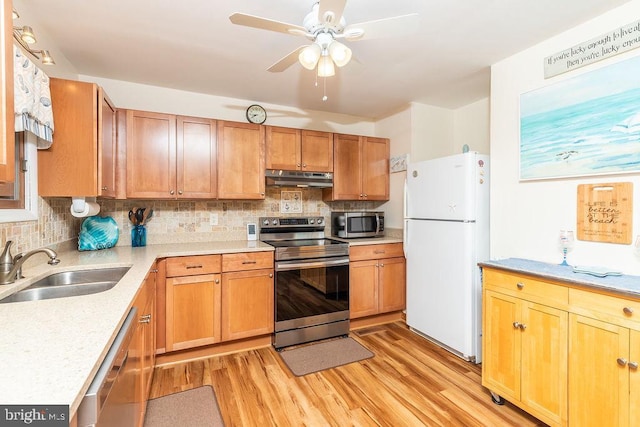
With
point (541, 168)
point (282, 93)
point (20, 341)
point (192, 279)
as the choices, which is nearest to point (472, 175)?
point (541, 168)

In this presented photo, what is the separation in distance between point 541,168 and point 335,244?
178cm

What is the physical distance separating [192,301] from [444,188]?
7.78 ft

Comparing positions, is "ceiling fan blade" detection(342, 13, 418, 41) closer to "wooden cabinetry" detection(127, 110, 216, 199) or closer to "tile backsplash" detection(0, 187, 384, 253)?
"wooden cabinetry" detection(127, 110, 216, 199)

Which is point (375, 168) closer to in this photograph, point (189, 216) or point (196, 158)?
point (196, 158)

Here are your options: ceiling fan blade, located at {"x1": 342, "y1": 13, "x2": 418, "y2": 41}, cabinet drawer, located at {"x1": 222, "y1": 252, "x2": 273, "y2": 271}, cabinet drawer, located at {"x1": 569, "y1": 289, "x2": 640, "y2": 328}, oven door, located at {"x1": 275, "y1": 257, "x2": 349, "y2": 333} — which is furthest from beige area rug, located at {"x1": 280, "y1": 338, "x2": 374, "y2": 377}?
ceiling fan blade, located at {"x1": 342, "y1": 13, "x2": 418, "y2": 41}

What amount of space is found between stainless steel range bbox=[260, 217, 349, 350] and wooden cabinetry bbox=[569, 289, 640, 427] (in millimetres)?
1808

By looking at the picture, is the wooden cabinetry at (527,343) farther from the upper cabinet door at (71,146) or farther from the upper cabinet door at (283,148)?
the upper cabinet door at (71,146)

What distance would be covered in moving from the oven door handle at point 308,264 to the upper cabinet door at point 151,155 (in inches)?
46.4

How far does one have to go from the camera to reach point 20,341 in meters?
0.85

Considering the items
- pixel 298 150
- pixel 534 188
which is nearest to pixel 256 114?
pixel 298 150

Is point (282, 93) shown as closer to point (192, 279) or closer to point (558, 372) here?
point (192, 279)

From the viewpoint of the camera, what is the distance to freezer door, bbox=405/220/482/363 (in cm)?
245

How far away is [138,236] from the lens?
2.74 metres

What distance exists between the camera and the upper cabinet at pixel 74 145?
185cm
